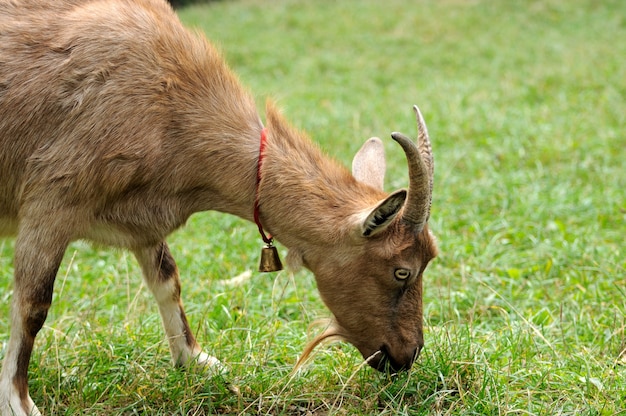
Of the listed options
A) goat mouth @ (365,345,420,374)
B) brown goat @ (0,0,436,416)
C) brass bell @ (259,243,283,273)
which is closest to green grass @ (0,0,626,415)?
goat mouth @ (365,345,420,374)

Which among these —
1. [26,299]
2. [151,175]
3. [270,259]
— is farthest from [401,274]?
[26,299]

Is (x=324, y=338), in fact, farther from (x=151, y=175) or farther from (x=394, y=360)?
(x=151, y=175)

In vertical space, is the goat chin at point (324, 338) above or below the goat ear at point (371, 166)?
below

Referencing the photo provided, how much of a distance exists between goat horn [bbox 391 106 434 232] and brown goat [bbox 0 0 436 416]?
0.01 metres

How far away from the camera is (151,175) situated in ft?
15.0

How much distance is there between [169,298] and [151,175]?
1071 millimetres

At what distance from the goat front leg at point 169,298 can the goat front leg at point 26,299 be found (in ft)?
2.57

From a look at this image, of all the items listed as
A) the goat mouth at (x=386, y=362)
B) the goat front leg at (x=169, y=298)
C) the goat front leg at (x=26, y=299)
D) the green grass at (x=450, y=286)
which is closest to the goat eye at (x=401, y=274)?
the goat mouth at (x=386, y=362)

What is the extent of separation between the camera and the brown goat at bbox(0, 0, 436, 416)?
450 cm

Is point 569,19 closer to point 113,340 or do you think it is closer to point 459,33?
point 459,33

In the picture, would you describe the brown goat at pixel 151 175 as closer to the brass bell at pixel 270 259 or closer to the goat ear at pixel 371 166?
the brass bell at pixel 270 259

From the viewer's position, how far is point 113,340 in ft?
17.3

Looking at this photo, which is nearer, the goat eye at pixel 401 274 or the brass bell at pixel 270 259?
the goat eye at pixel 401 274

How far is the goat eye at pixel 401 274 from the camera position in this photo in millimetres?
4516
